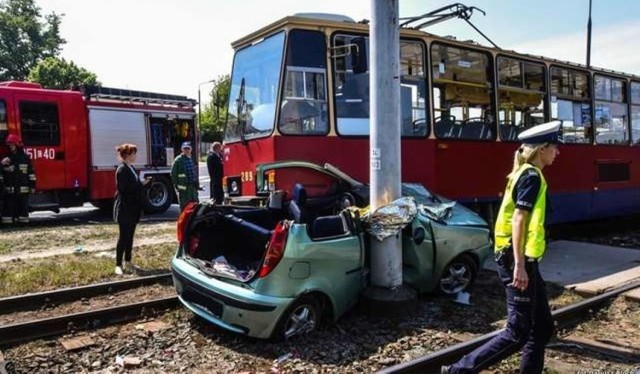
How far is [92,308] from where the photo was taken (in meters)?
6.07

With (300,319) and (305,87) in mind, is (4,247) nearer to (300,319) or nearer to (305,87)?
(305,87)

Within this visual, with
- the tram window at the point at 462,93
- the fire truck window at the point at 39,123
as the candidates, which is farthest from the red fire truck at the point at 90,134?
the tram window at the point at 462,93

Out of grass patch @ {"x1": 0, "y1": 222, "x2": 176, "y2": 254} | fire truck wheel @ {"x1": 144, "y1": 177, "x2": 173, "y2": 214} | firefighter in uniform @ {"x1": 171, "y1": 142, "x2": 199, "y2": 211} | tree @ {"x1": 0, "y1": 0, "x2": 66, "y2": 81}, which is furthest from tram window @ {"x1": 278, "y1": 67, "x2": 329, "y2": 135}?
tree @ {"x1": 0, "y1": 0, "x2": 66, "y2": 81}

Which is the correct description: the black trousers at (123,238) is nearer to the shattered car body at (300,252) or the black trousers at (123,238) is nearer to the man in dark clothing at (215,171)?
the shattered car body at (300,252)

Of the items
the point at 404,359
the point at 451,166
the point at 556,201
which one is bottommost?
the point at 404,359

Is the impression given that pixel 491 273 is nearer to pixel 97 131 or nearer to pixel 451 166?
pixel 451 166

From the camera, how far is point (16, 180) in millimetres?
12125

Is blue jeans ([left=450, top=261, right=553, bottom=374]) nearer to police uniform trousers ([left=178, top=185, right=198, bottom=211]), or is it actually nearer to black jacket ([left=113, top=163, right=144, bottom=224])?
black jacket ([left=113, top=163, right=144, bottom=224])

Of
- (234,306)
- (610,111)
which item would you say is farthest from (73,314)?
(610,111)

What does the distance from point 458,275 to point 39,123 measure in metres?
10.8

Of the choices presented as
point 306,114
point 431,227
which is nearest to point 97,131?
point 306,114

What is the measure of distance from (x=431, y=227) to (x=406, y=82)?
269cm

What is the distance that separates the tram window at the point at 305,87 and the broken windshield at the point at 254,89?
147 mm

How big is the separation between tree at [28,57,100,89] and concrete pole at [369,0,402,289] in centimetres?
4186
